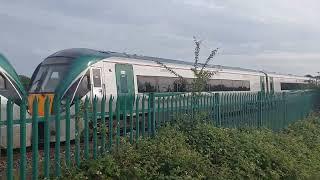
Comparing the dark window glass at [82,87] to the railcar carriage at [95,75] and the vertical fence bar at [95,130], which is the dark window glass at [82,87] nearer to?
the railcar carriage at [95,75]

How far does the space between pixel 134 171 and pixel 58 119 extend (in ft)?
4.13

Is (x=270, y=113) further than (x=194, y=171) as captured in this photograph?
Yes

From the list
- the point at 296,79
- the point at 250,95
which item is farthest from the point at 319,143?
the point at 296,79

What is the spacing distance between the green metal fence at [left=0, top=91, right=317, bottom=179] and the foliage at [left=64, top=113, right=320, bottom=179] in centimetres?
18

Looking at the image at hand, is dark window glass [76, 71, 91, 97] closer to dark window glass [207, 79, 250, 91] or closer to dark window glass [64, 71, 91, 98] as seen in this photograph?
dark window glass [64, 71, 91, 98]

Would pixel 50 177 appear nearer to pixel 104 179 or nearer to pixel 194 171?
pixel 104 179

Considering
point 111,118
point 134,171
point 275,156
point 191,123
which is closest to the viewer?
point 134,171

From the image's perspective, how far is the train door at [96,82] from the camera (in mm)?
14992

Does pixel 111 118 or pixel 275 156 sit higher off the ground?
pixel 111 118

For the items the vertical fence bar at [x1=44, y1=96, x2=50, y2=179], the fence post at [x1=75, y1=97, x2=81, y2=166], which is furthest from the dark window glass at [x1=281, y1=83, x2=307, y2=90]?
the vertical fence bar at [x1=44, y1=96, x2=50, y2=179]

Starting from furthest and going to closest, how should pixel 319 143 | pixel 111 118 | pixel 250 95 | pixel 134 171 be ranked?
1. pixel 319 143
2. pixel 250 95
3. pixel 111 118
4. pixel 134 171

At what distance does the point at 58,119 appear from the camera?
6.06m

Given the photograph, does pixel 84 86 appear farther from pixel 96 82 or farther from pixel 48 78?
pixel 48 78

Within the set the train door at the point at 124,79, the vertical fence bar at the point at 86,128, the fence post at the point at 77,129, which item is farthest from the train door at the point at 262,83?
the fence post at the point at 77,129
